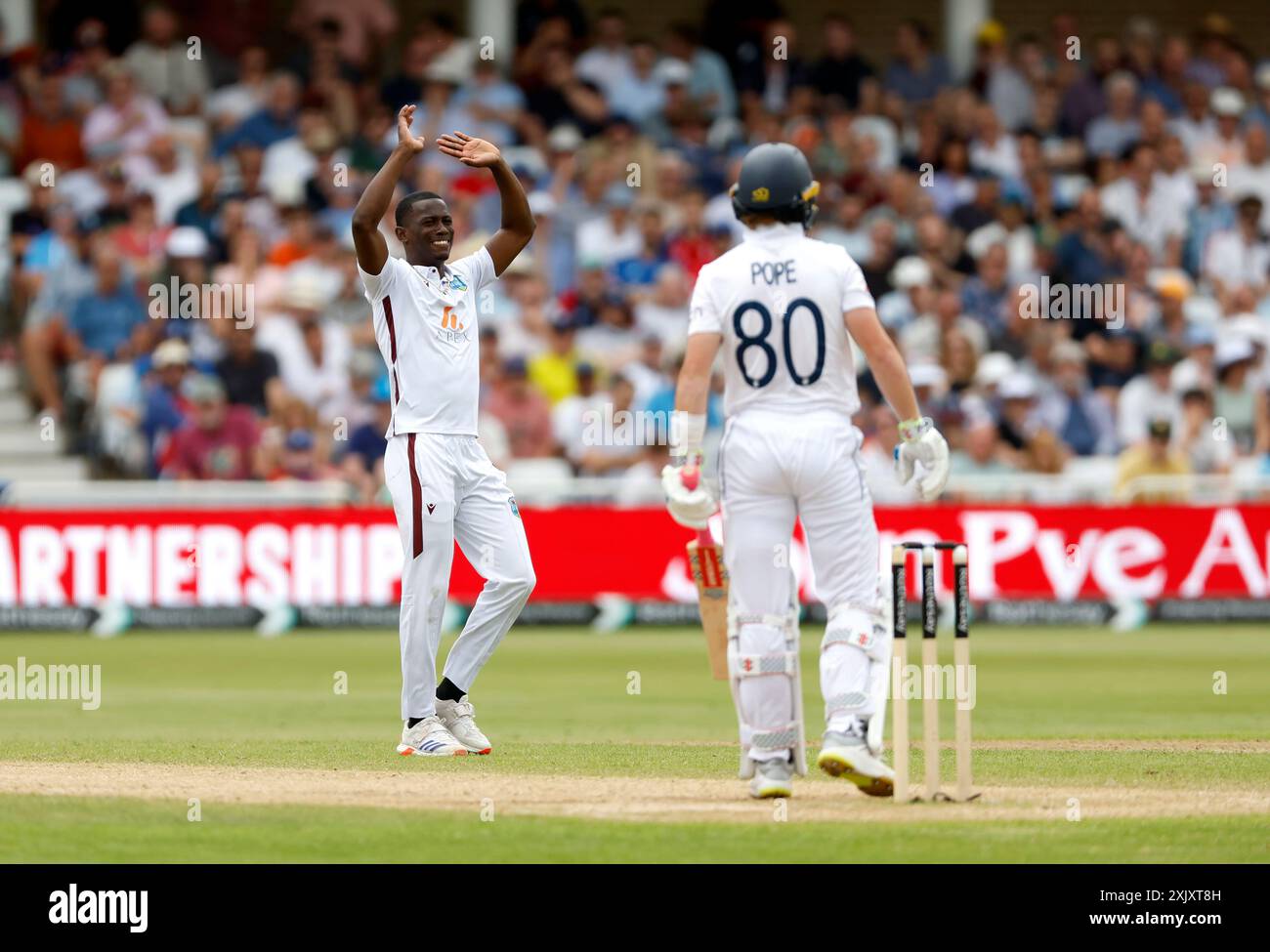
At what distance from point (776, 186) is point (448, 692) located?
333 cm

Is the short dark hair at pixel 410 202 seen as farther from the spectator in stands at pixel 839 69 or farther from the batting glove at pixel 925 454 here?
the spectator in stands at pixel 839 69

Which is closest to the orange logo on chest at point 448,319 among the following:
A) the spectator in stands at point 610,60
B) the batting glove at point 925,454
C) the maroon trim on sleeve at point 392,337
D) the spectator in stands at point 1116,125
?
the maroon trim on sleeve at point 392,337

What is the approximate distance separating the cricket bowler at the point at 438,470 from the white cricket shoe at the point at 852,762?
250 centimetres

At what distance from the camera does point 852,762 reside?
9086 millimetres

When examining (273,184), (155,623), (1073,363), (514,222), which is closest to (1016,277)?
(1073,363)

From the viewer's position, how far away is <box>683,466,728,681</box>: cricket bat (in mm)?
9695

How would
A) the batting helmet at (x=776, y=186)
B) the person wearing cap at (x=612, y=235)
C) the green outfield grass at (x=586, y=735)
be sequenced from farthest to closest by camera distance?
the person wearing cap at (x=612, y=235) < the batting helmet at (x=776, y=186) < the green outfield grass at (x=586, y=735)

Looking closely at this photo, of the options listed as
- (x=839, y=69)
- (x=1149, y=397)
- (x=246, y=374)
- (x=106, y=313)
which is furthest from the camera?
(x=839, y=69)

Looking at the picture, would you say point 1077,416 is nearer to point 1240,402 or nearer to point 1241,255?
point 1240,402

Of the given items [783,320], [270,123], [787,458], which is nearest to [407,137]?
[783,320]

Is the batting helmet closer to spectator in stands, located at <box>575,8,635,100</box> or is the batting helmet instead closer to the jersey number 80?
the jersey number 80

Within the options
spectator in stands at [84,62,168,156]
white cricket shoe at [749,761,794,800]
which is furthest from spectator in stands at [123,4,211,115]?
white cricket shoe at [749,761,794,800]

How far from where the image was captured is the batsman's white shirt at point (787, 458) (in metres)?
9.18

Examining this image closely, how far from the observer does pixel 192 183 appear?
24.4 meters
